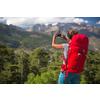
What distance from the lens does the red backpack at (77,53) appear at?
2.84ft

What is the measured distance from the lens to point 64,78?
3.09 feet

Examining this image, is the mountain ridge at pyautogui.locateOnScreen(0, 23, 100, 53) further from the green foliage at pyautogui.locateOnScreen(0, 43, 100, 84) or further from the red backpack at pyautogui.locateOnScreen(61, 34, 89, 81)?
the red backpack at pyautogui.locateOnScreen(61, 34, 89, 81)

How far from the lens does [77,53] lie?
2.89 feet

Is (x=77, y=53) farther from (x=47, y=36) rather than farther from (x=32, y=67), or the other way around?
(x=47, y=36)

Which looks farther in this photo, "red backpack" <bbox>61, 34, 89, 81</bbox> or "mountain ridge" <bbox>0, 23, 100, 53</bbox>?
"mountain ridge" <bbox>0, 23, 100, 53</bbox>

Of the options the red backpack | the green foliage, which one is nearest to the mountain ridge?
the green foliage

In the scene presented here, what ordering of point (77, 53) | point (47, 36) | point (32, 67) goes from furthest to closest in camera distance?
point (47, 36), point (32, 67), point (77, 53)

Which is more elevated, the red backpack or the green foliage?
the red backpack

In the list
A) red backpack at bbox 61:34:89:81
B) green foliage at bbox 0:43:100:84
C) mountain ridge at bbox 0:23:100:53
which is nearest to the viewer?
red backpack at bbox 61:34:89:81

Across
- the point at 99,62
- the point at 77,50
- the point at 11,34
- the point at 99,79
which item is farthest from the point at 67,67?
the point at 11,34

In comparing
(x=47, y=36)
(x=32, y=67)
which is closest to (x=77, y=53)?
(x=32, y=67)

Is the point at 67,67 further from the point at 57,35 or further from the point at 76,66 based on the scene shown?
the point at 57,35

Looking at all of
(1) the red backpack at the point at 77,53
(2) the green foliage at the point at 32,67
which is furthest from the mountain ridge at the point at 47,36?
(1) the red backpack at the point at 77,53

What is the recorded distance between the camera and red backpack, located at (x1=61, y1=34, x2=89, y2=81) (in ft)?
2.84
